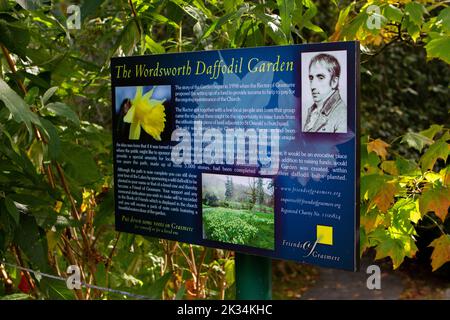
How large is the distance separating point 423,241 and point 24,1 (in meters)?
4.23

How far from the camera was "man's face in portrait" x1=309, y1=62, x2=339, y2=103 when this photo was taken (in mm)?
1345

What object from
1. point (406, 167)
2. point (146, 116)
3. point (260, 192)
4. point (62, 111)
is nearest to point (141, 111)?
point (146, 116)

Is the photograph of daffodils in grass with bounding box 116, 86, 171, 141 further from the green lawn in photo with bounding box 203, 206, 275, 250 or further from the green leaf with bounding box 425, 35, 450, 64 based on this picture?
the green leaf with bounding box 425, 35, 450, 64

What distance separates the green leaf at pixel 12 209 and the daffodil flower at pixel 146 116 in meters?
0.34

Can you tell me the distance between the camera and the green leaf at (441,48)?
157 cm

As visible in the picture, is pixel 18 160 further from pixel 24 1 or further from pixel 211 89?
pixel 211 89

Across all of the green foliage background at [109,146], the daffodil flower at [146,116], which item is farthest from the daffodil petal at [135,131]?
the green foliage background at [109,146]

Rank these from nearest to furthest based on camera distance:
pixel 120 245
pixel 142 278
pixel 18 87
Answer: pixel 18 87 → pixel 120 245 → pixel 142 278

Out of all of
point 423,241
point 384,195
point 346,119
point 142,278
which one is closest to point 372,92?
point 423,241

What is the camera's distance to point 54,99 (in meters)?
1.90

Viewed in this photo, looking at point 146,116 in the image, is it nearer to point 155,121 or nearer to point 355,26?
point 155,121

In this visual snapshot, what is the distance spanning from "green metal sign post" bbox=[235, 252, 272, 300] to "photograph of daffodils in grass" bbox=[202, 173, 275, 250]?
94 mm

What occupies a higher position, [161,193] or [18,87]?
[18,87]

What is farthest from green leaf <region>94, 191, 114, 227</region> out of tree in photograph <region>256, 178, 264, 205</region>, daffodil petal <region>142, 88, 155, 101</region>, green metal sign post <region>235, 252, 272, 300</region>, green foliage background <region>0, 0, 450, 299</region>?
tree in photograph <region>256, 178, 264, 205</region>
